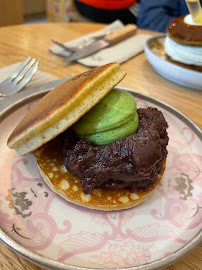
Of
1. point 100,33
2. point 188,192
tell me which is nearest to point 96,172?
point 188,192

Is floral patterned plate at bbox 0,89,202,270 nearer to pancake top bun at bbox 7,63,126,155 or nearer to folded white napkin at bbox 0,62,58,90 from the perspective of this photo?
pancake top bun at bbox 7,63,126,155

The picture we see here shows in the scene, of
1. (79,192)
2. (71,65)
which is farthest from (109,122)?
(71,65)

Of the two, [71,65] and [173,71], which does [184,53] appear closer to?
[173,71]

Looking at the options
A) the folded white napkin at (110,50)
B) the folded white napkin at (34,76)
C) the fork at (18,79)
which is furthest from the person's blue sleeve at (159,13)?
the fork at (18,79)

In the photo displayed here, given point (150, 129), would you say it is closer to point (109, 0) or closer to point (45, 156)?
point (45, 156)

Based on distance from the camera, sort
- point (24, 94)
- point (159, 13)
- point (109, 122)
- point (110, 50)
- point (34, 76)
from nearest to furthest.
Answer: point (109, 122) → point (24, 94) → point (34, 76) → point (110, 50) → point (159, 13)

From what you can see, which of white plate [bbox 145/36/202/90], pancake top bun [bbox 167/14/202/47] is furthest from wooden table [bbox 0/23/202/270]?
pancake top bun [bbox 167/14/202/47]

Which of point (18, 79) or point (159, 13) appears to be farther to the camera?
point (159, 13)
